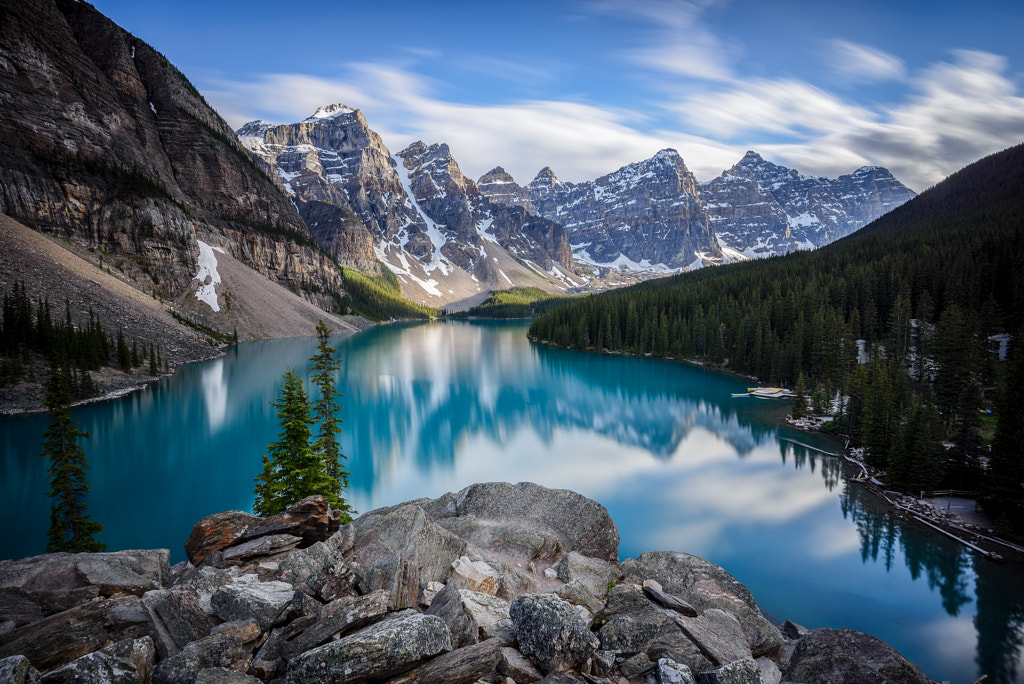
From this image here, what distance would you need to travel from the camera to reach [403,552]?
9680mm

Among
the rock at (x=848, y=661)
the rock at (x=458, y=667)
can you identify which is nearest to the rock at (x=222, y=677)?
the rock at (x=458, y=667)

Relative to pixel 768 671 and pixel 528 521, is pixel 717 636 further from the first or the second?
pixel 528 521

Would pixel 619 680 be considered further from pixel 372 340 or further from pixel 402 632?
pixel 372 340

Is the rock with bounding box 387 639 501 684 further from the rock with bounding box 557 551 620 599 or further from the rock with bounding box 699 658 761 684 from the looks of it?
the rock with bounding box 557 551 620 599

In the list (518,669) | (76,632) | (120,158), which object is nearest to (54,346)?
(76,632)

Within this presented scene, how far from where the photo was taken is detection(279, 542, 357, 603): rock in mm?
7648

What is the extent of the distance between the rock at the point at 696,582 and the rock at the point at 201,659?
8.59 metres

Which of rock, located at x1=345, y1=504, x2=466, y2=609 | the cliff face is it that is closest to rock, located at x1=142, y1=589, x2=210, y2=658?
rock, located at x1=345, y1=504, x2=466, y2=609

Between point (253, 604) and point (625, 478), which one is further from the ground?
point (253, 604)

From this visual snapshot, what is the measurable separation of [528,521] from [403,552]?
223 inches

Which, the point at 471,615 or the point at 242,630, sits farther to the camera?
the point at 471,615

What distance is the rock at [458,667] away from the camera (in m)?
5.59

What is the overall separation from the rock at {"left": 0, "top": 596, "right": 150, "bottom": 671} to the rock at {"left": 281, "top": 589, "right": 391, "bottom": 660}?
2343 millimetres

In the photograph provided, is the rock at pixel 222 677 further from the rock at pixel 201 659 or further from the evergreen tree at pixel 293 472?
the evergreen tree at pixel 293 472
